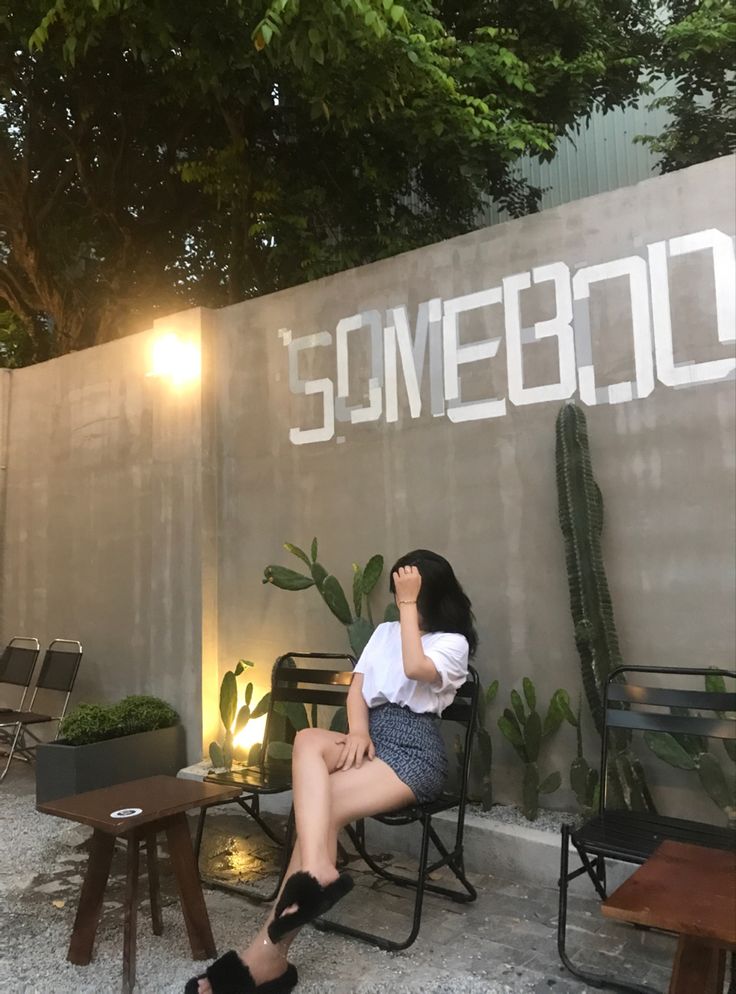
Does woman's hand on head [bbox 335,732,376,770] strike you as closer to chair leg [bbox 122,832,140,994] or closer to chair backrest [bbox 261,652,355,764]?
chair backrest [bbox 261,652,355,764]

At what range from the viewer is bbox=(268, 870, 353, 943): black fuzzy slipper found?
206cm

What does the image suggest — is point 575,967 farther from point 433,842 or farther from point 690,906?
point 690,906

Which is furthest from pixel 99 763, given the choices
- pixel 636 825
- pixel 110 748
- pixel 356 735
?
pixel 636 825

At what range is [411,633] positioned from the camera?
266cm

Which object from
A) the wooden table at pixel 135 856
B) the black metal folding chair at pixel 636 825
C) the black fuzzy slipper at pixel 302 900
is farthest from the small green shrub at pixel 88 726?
the black metal folding chair at pixel 636 825

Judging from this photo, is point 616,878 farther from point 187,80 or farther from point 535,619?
point 187,80

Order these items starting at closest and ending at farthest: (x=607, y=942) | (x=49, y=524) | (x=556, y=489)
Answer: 1. (x=607, y=942)
2. (x=556, y=489)
3. (x=49, y=524)

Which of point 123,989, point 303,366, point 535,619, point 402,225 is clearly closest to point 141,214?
point 402,225

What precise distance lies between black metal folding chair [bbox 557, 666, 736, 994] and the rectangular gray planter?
8.25 feet

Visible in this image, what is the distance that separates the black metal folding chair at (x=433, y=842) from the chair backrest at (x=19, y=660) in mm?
3146

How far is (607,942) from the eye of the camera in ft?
8.30

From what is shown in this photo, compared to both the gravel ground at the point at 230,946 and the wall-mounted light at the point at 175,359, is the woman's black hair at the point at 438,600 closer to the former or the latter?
the gravel ground at the point at 230,946

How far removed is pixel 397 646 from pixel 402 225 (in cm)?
485

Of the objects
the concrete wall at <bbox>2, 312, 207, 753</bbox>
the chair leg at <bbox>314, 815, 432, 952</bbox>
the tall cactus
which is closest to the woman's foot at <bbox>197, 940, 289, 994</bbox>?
the chair leg at <bbox>314, 815, 432, 952</bbox>
